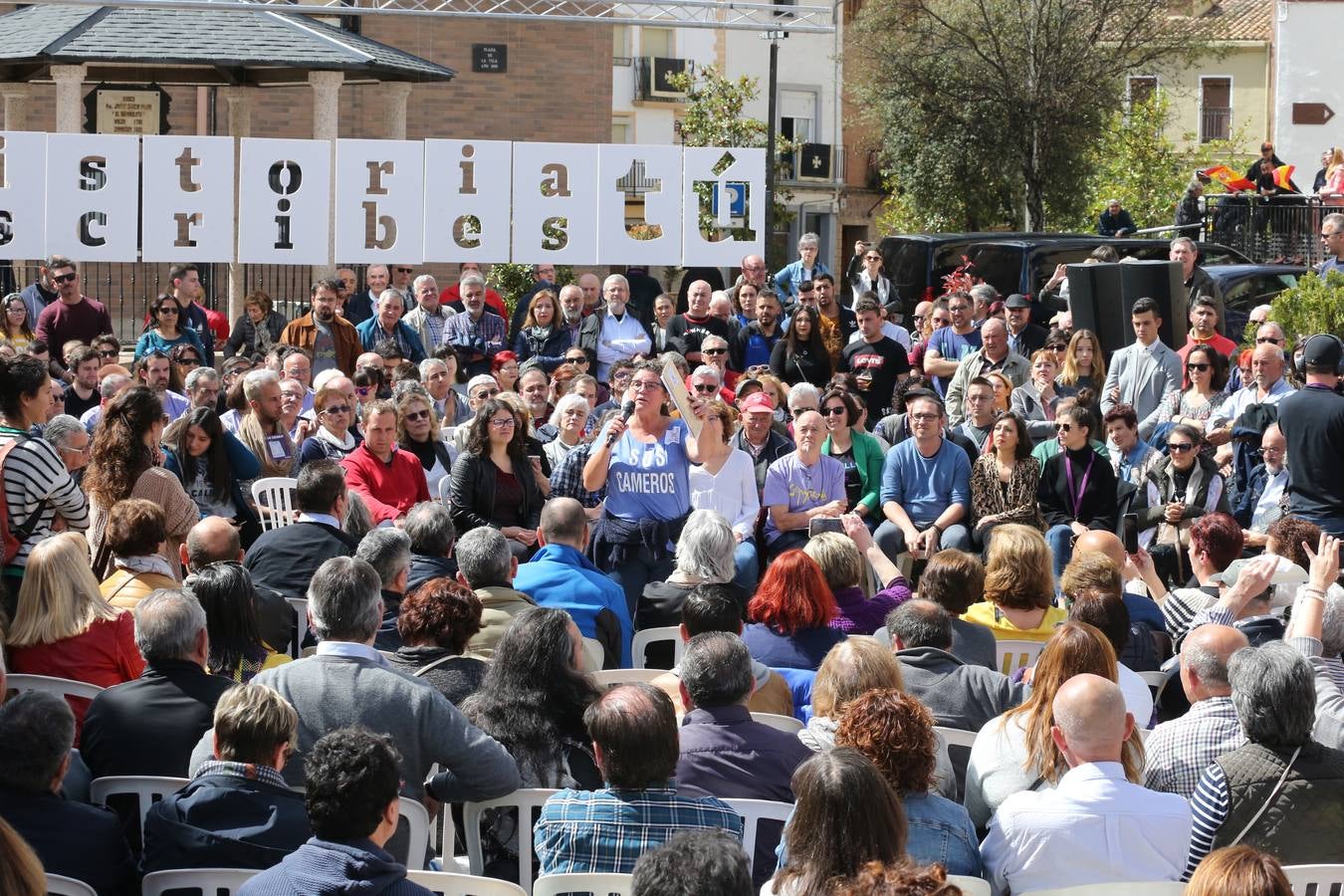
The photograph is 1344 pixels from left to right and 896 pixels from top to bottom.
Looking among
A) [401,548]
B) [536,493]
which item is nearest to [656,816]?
[401,548]

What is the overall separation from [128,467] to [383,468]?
159cm

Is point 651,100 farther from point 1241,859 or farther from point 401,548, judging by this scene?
point 1241,859

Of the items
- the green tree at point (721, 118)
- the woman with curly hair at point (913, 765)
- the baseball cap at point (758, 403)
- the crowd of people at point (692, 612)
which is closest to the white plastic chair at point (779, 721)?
the crowd of people at point (692, 612)

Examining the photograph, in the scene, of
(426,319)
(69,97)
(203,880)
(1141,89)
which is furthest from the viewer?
(1141,89)

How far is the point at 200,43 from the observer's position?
740 inches

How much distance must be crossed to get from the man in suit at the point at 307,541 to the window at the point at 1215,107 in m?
37.7

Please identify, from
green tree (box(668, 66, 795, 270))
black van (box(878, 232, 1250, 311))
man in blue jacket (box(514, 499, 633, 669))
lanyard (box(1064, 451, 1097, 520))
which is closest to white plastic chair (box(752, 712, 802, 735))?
man in blue jacket (box(514, 499, 633, 669))

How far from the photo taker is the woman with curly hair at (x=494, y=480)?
8.59 metres

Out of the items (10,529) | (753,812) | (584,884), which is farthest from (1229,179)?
(584,884)

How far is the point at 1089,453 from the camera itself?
372 inches

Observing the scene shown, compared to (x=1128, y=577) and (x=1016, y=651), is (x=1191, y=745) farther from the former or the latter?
(x=1128, y=577)

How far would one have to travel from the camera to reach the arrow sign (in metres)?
36.3

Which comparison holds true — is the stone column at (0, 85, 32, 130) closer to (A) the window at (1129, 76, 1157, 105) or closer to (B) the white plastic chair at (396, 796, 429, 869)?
(B) the white plastic chair at (396, 796, 429, 869)

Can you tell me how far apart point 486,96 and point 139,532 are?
903 inches
